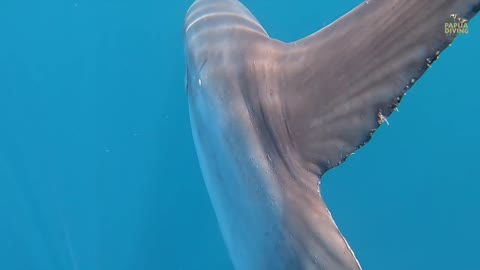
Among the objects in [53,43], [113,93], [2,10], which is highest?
[2,10]

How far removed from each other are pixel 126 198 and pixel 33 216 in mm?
542

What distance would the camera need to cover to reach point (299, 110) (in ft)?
3.95

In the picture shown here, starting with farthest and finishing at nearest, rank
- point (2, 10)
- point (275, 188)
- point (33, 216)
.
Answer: point (33, 216) < point (2, 10) < point (275, 188)

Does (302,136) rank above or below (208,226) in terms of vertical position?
below

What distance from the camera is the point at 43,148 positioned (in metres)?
3.11

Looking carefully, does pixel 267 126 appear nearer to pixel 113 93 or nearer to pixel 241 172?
pixel 241 172

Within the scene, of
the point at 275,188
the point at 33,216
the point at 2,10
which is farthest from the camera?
the point at 33,216

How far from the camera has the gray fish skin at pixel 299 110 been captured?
104 cm

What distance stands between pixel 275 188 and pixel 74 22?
84.7 inches

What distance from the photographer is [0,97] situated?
3066 mm

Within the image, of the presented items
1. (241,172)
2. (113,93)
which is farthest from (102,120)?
(241,172)

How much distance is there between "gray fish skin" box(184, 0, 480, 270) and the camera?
104 cm

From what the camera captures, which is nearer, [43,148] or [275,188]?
[275,188]

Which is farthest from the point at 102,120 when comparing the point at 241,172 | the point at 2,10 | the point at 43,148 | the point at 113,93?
the point at 241,172
